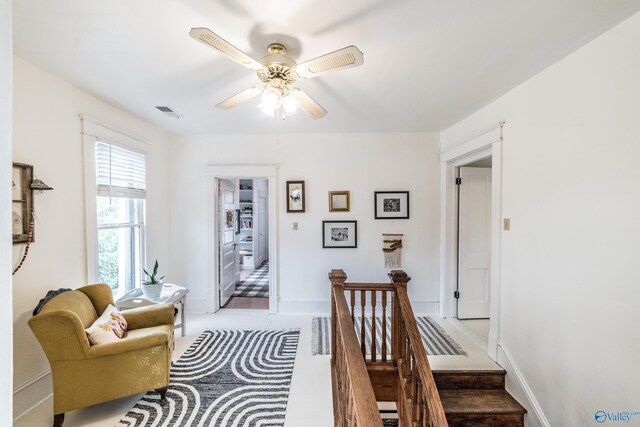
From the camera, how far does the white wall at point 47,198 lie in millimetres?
1925

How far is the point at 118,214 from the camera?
2.94 m

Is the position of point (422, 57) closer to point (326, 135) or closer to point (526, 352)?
point (326, 135)

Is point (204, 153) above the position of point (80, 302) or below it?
above

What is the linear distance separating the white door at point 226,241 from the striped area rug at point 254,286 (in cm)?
27

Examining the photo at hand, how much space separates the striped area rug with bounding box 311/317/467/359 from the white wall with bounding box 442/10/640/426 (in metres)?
0.61

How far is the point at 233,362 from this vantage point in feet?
8.59

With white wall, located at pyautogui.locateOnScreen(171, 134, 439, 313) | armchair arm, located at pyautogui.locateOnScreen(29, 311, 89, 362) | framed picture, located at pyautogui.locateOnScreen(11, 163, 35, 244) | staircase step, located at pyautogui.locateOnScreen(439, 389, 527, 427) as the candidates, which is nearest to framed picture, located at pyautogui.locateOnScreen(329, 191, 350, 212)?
white wall, located at pyautogui.locateOnScreen(171, 134, 439, 313)

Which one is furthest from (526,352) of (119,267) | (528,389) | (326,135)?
(119,267)

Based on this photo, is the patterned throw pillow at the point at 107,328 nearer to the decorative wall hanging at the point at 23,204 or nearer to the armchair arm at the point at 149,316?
the armchair arm at the point at 149,316

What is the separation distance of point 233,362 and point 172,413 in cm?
66

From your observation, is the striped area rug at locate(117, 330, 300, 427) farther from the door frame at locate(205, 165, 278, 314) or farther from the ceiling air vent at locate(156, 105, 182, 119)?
the ceiling air vent at locate(156, 105, 182, 119)

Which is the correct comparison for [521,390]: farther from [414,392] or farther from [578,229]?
[578,229]

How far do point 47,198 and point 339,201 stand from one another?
9.64 ft

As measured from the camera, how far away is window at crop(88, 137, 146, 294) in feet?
8.66
